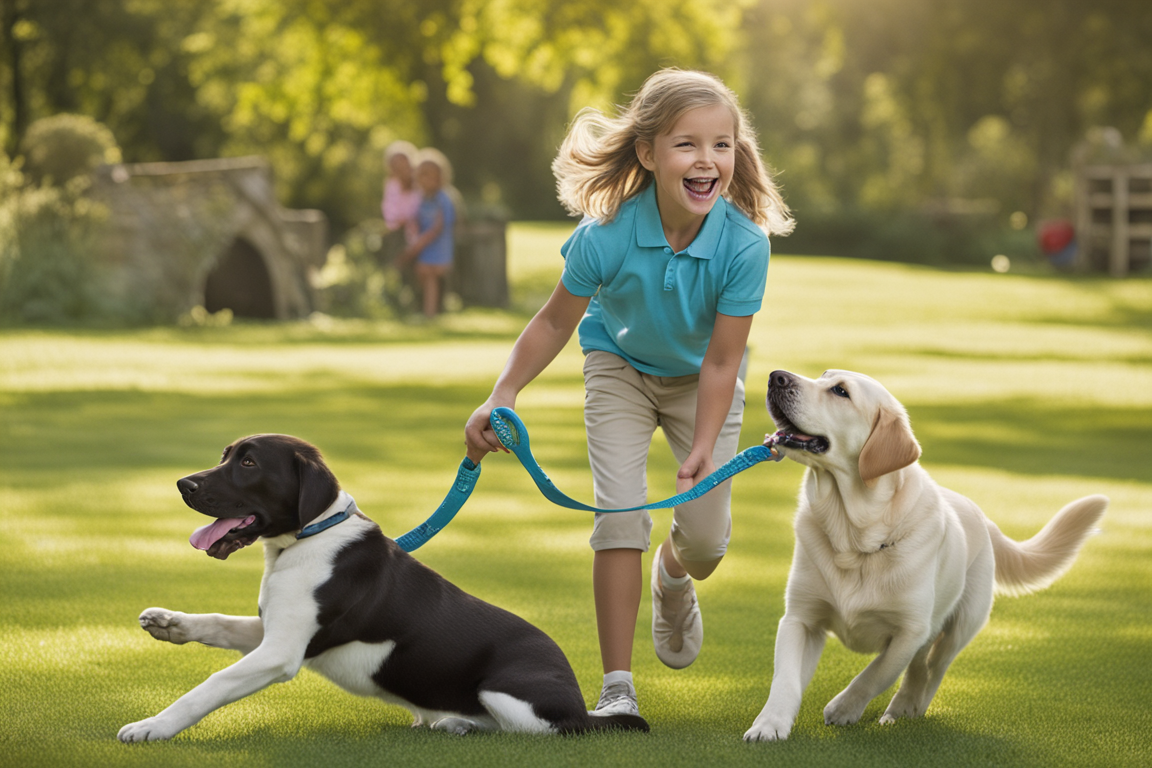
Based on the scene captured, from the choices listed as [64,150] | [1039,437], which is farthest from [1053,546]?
[64,150]

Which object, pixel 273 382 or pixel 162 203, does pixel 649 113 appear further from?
pixel 162 203

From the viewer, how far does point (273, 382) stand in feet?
42.5

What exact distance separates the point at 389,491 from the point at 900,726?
4.59 m

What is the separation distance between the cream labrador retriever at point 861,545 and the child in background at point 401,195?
15.5 meters

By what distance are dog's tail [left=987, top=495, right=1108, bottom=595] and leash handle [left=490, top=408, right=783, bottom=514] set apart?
3.71 ft

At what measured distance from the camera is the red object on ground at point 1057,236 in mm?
34219

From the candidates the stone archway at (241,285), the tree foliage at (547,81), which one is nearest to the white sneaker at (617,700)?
the tree foliage at (547,81)

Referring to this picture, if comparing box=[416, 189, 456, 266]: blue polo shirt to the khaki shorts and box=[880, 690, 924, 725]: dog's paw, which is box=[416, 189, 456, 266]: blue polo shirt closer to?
the khaki shorts

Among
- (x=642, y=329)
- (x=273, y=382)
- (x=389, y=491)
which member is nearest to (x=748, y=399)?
(x=273, y=382)

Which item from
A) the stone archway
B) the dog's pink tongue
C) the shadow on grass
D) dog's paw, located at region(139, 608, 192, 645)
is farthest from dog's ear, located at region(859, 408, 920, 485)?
the stone archway

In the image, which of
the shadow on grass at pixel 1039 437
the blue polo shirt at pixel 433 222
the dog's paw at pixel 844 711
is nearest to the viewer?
the dog's paw at pixel 844 711

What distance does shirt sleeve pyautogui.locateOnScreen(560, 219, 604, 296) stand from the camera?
4.51 m

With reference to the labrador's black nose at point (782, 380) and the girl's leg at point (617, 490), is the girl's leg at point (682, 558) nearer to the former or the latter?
the girl's leg at point (617, 490)

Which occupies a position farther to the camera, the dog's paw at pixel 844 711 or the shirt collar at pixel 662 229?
the shirt collar at pixel 662 229
